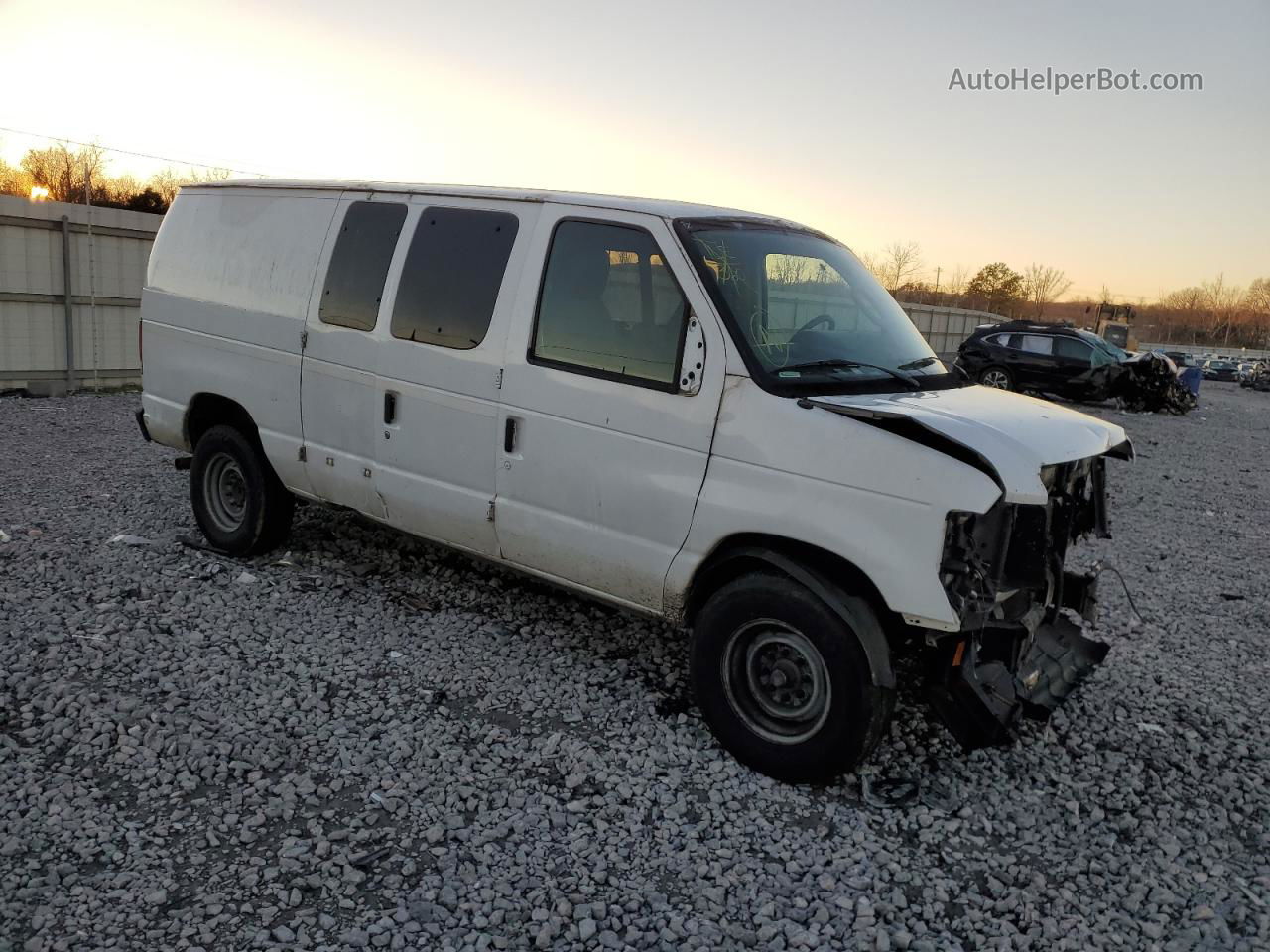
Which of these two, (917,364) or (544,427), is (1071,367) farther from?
(544,427)

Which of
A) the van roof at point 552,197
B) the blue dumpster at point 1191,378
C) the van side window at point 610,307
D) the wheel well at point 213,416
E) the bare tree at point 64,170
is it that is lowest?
the wheel well at point 213,416

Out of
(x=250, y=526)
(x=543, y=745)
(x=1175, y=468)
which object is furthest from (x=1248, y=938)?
(x=1175, y=468)

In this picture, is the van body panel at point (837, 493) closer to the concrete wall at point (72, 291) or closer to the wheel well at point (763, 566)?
the wheel well at point (763, 566)

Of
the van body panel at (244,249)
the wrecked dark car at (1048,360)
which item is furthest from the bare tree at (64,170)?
the wrecked dark car at (1048,360)

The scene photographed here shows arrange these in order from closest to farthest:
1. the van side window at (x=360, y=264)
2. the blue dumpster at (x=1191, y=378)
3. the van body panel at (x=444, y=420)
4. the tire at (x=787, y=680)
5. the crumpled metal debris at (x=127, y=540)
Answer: the tire at (x=787, y=680) → the van body panel at (x=444, y=420) → the van side window at (x=360, y=264) → the crumpled metal debris at (x=127, y=540) → the blue dumpster at (x=1191, y=378)

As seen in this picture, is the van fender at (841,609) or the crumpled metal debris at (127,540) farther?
the crumpled metal debris at (127,540)

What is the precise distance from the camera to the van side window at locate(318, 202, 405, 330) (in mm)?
5051

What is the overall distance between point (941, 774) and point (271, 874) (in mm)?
2701

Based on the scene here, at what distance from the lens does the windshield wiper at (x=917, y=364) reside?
14.4 feet

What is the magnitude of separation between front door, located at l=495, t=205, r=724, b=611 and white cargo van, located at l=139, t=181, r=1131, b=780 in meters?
0.01

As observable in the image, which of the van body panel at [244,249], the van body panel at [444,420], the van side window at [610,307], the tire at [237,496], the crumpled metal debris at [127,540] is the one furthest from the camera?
the crumpled metal debris at [127,540]

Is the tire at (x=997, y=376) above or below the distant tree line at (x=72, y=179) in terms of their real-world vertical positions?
below

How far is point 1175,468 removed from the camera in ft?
45.0

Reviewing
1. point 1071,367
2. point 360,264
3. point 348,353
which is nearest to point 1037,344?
point 1071,367
